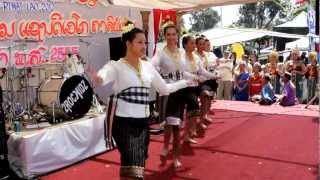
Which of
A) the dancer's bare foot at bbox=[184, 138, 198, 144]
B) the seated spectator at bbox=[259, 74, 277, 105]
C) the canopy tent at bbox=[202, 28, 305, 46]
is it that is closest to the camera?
the dancer's bare foot at bbox=[184, 138, 198, 144]

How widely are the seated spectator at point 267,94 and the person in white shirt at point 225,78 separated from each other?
94 cm

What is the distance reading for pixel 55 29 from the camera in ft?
21.2

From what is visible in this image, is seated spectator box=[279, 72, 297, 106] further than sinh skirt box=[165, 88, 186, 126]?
Yes

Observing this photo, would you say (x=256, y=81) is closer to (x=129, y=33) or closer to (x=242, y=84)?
(x=242, y=84)

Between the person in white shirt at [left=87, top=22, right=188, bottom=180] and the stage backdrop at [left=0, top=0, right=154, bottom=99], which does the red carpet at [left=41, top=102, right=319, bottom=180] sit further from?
the stage backdrop at [left=0, top=0, right=154, bottom=99]

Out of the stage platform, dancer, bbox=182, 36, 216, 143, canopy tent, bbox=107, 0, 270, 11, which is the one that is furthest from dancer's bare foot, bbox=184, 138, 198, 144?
canopy tent, bbox=107, 0, 270, 11

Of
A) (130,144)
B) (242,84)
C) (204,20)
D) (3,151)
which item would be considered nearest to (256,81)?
(242,84)

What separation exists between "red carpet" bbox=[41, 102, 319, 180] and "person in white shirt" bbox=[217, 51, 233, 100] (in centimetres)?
316

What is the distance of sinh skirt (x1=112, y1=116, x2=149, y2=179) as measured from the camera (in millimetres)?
3357

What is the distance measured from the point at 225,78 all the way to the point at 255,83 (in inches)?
27.3

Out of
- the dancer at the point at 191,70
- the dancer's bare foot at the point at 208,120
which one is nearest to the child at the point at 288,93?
the dancer's bare foot at the point at 208,120

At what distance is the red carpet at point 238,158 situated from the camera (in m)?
4.73

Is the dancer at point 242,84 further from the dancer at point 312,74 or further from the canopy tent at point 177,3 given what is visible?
the canopy tent at point 177,3

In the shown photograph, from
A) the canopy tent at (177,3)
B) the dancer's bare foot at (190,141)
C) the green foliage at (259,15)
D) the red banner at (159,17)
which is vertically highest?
the green foliage at (259,15)
